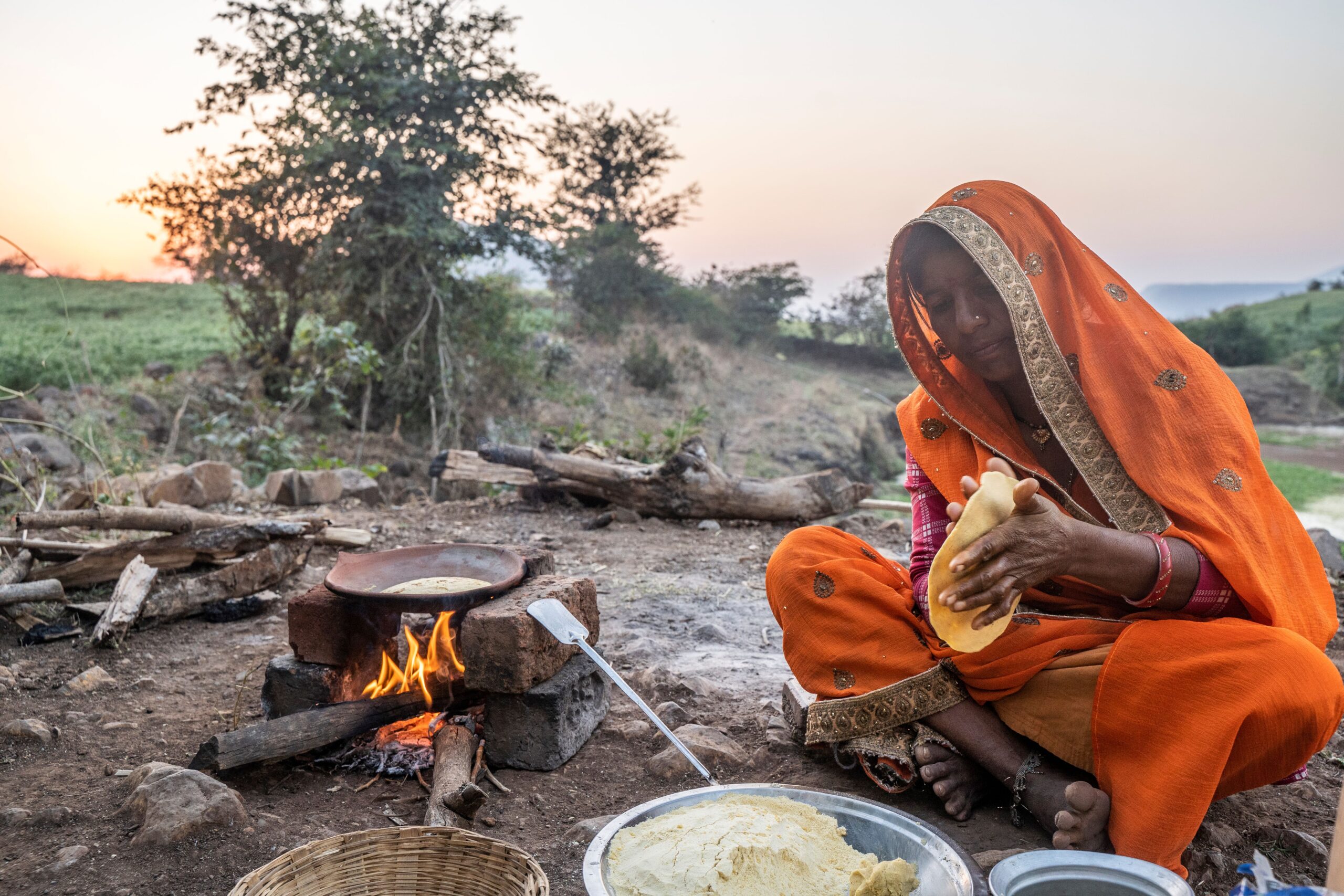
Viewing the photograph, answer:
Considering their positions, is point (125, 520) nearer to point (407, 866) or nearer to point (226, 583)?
point (226, 583)

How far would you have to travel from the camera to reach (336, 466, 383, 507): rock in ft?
20.6

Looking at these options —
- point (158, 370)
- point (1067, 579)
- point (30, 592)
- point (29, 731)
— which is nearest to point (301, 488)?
point (30, 592)

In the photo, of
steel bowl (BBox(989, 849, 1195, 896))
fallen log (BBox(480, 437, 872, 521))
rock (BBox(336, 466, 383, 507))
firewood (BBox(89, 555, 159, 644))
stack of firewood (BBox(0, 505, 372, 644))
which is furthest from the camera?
rock (BBox(336, 466, 383, 507))

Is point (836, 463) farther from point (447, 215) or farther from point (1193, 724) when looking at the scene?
point (1193, 724)

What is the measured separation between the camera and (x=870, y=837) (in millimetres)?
1738

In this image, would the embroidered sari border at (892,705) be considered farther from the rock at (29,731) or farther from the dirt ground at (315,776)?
the rock at (29,731)

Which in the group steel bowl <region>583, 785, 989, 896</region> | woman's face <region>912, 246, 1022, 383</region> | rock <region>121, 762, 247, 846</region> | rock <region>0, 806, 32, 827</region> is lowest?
rock <region>0, 806, 32, 827</region>

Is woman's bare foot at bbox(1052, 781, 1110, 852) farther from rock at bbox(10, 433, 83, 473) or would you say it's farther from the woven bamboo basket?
rock at bbox(10, 433, 83, 473)

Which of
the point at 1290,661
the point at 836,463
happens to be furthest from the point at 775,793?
the point at 836,463

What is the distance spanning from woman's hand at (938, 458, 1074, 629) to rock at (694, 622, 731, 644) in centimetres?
200

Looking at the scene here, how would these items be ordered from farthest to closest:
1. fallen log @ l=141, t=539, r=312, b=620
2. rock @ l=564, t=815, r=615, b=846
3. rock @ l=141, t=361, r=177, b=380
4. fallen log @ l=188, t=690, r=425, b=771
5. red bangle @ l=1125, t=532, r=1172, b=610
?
rock @ l=141, t=361, r=177, b=380, fallen log @ l=141, t=539, r=312, b=620, fallen log @ l=188, t=690, r=425, b=771, rock @ l=564, t=815, r=615, b=846, red bangle @ l=1125, t=532, r=1172, b=610

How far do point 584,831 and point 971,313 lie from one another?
1616 mm

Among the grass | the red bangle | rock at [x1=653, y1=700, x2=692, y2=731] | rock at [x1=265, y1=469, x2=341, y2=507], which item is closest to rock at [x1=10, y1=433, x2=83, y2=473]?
rock at [x1=265, y1=469, x2=341, y2=507]

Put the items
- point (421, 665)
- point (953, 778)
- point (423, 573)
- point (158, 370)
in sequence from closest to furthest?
point (953, 778)
point (421, 665)
point (423, 573)
point (158, 370)
